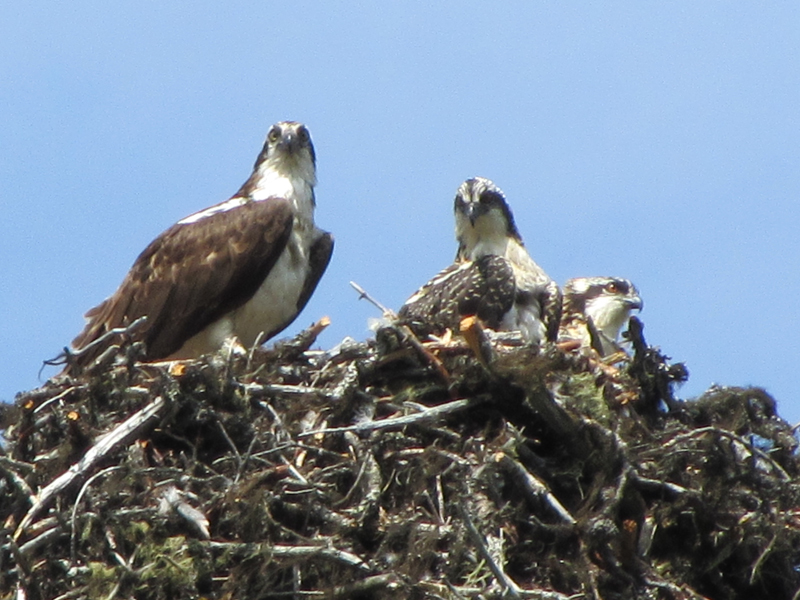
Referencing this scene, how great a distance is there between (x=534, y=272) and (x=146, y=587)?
406 cm

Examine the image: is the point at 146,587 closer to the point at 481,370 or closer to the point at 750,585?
the point at 481,370

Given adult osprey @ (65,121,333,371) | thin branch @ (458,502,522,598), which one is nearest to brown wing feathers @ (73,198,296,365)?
adult osprey @ (65,121,333,371)

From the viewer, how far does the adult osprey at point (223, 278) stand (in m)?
9.20

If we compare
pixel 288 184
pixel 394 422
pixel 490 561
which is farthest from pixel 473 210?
pixel 490 561

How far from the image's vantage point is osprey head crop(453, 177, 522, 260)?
10.0 metres

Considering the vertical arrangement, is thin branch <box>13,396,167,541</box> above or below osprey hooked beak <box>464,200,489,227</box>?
below

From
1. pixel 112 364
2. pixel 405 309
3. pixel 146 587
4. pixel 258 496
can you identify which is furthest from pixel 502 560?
pixel 405 309

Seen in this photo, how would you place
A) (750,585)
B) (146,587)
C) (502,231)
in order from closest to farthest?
(146,587)
(750,585)
(502,231)

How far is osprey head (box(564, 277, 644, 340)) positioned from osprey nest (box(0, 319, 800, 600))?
249 centimetres

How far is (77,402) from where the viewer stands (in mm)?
7730

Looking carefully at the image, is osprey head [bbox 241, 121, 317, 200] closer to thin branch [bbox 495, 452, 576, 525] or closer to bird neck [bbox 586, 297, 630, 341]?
bird neck [bbox 586, 297, 630, 341]

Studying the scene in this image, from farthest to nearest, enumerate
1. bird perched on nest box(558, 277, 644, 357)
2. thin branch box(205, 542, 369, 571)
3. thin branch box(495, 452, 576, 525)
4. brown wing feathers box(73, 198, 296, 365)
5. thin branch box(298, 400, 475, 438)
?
bird perched on nest box(558, 277, 644, 357) → brown wing feathers box(73, 198, 296, 365) → thin branch box(298, 400, 475, 438) → thin branch box(495, 452, 576, 525) → thin branch box(205, 542, 369, 571)

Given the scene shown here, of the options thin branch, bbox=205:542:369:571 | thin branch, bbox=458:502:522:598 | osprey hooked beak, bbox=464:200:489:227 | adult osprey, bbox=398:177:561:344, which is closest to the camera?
thin branch, bbox=458:502:522:598

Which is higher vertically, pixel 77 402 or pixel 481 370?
pixel 481 370
